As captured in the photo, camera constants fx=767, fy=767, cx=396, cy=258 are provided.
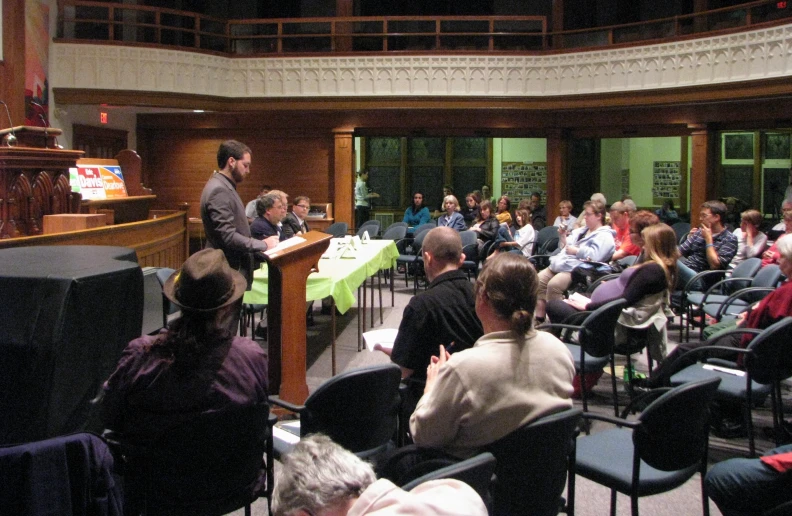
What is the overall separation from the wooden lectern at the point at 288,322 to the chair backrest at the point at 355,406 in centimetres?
171

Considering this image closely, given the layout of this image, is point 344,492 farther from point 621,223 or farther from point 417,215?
point 417,215

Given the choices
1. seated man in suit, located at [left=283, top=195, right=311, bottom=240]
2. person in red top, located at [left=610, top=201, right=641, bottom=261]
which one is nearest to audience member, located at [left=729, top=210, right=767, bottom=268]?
person in red top, located at [left=610, top=201, right=641, bottom=261]

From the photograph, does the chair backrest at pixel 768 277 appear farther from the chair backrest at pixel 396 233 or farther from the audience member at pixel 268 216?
the chair backrest at pixel 396 233

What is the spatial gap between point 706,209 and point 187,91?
8.96m

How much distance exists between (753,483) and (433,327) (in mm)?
1300

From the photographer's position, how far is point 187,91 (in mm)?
12945

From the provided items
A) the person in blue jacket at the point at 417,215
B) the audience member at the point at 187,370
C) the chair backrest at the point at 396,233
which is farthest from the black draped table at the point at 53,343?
the person in blue jacket at the point at 417,215

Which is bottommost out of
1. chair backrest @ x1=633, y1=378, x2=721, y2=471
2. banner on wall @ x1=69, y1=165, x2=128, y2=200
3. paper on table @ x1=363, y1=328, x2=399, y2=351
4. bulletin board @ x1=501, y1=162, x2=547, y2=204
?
chair backrest @ x1=633, y1=378, x2=721, y2=471

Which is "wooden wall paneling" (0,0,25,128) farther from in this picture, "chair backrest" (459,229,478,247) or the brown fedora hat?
the brown fedora hat

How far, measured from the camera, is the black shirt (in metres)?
3.18

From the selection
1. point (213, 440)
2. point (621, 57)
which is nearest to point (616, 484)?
point (213, 440)

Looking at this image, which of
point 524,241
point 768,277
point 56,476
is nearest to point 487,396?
point 56,476

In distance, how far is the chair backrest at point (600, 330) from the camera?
4.36 m

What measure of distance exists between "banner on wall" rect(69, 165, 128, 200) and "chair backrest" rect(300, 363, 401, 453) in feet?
20.0
